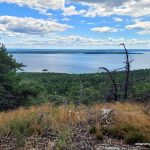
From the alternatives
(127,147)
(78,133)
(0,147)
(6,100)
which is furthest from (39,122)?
(6,100)

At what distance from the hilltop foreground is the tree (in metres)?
17.8

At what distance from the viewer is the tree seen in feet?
76.4

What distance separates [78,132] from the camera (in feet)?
16.1

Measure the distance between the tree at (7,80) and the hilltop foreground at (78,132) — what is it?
1778cm

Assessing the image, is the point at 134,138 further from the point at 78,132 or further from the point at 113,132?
the point at 78,132

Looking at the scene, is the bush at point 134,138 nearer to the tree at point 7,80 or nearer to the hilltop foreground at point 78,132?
the hilltop foreground at point 78,132

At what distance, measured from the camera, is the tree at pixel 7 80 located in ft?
76.4

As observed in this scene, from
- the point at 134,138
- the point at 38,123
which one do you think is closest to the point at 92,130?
the point at 134,138

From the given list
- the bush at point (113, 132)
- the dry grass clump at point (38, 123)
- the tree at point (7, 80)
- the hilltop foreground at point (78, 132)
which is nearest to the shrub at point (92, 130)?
the hilltop foreground at point (78, 132)

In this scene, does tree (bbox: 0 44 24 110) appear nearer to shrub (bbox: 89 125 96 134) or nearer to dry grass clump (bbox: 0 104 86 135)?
dry grass clump (bbox: 0 104 86 135)

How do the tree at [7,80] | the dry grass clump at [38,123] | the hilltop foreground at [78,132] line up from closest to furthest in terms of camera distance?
the hilltop foreground at [78,132], the dry grass clump at [38,123], the tree at [7,80]

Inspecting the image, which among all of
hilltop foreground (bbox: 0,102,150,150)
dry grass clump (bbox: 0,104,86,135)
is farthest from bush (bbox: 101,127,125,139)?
dry grass clump (bbox: 0,104,86,135)

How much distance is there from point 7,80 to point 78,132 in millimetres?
20069

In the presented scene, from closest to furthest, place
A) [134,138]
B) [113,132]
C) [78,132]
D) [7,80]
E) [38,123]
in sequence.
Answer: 1. [134,138]
2. [78,132]
3. [113,132]
4. [38,123]
5. [7,80]
